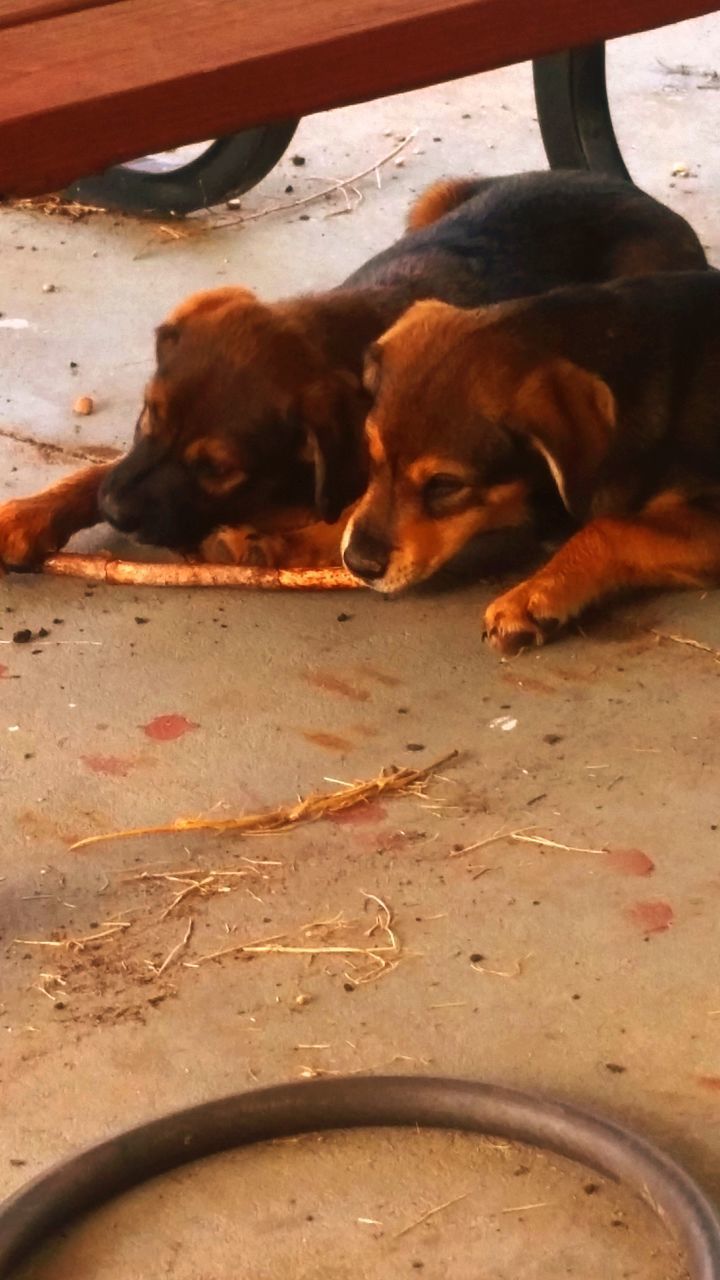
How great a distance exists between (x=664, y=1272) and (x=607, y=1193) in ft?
0.49

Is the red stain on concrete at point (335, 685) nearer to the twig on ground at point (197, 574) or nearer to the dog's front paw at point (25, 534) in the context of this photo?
the twig on ground at point (197, 574)

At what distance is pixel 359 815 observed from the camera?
10.1 feet

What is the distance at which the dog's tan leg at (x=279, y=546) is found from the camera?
3865 millimetres

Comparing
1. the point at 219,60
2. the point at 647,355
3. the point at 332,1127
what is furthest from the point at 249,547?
the point at 332,1127

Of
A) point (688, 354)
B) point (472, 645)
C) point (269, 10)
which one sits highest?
point (269, 10)

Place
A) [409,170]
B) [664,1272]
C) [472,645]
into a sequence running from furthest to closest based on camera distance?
[409,170], [472,645], [664,1272]

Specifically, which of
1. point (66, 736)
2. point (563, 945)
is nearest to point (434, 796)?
point (563, 945)

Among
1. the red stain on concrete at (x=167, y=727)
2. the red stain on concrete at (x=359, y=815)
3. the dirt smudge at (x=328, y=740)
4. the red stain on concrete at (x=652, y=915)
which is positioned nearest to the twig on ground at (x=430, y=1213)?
the red stain on concrete at (x=652, y=915)

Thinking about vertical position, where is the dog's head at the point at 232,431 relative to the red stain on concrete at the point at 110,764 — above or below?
above

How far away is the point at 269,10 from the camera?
2.97 m

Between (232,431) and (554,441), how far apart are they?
68cm

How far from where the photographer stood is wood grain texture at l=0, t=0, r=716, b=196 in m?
2.56

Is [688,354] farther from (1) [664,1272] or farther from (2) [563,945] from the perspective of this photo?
(1) [664,1272]

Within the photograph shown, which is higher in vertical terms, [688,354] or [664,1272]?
[688,354]
